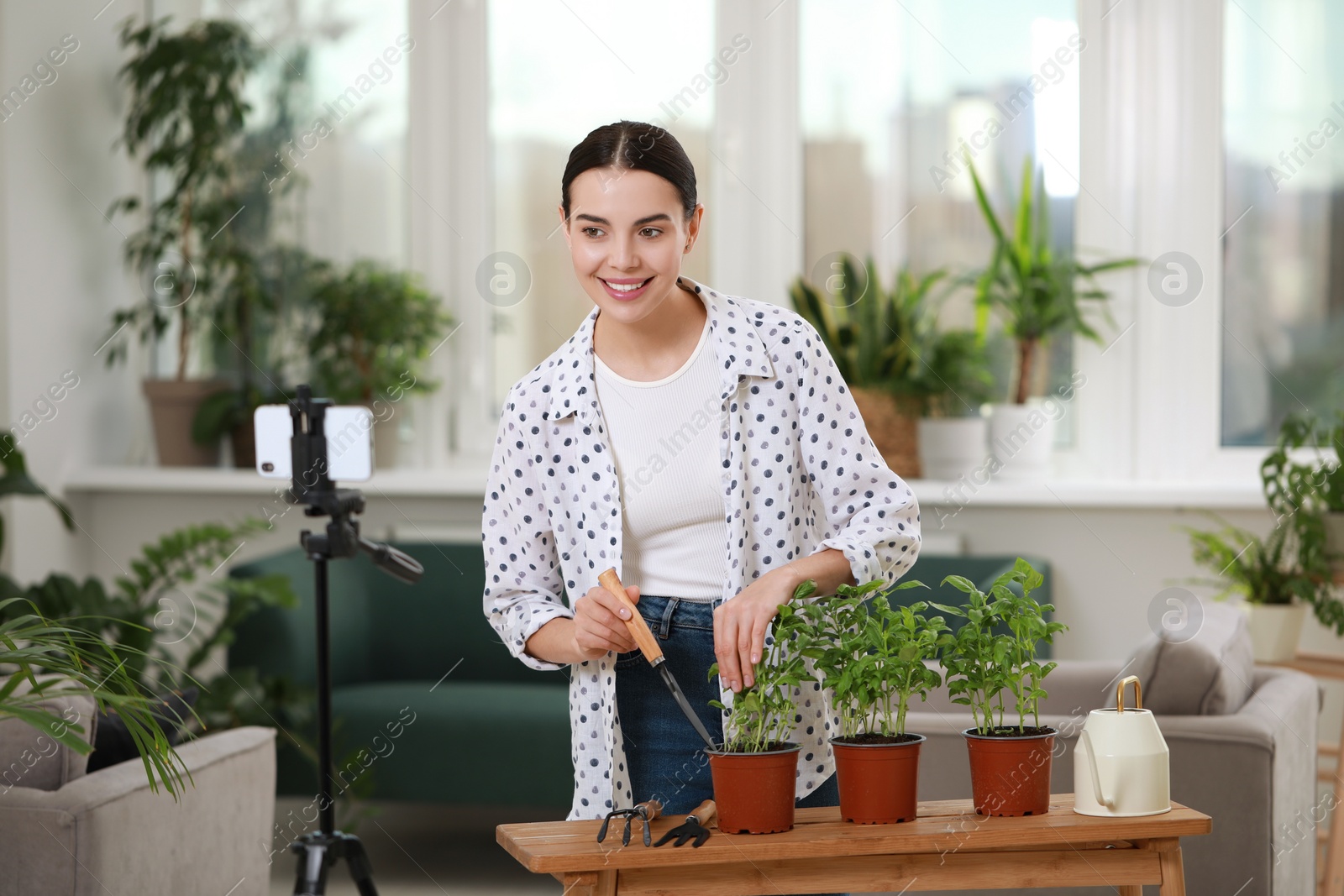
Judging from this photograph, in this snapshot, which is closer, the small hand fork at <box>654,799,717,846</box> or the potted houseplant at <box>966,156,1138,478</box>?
the small hand fork at <box>654,799,717,846</box>

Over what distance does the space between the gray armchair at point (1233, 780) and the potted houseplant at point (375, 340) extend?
2.16 metres

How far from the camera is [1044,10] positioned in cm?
372

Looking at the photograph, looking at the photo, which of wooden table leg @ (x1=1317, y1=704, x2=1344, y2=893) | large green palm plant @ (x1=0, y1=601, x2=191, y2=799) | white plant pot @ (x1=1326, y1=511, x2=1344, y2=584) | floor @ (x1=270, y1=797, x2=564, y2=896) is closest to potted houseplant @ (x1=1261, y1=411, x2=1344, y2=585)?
white plant pot @ (x1=1326, y1=511, x2=1344, y2=584)

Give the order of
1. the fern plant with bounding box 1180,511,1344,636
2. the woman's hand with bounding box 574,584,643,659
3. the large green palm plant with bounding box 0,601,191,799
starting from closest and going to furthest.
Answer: the woman's hand with bounding box 574,584,643,659 → the large green palm plant with bounding box 0,601,191,799 → the fern plant with bounding box 1180,511,1344,636

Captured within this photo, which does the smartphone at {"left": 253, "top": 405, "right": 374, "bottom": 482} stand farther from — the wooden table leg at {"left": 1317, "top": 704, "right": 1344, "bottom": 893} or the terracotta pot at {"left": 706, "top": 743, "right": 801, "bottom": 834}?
the wooden table leg at {"left": 1317, "top": 704, "right": 1344, "bottom": 893}

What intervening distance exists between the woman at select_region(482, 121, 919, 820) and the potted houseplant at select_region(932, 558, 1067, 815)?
0.09 meters

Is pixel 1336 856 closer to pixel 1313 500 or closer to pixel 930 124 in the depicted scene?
pixel 1313 500

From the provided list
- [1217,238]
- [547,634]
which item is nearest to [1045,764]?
[547,634]

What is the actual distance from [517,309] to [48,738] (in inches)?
92.6

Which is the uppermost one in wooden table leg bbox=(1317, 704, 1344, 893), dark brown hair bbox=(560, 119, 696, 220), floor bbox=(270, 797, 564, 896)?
dark brown hair bbox=(560, 119, 696, 220)

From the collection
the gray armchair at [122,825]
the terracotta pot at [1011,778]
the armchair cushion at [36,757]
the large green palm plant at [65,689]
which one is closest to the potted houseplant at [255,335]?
the gray armchair at [122,825]

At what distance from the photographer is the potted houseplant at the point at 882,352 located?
3.53 meters

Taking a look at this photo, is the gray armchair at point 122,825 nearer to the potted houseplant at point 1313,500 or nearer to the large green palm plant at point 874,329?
the large green palm plant at point 874,329

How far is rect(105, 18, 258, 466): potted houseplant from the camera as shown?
3852mm
